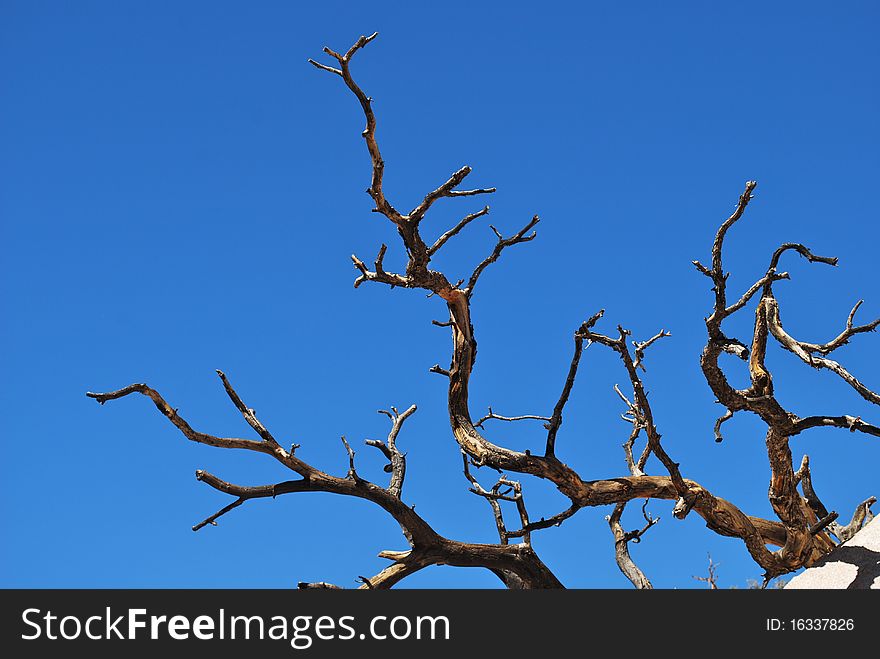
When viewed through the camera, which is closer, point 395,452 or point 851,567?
point 851,567

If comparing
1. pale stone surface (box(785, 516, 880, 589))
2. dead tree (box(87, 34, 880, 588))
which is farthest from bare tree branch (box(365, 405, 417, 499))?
pale stone surface (box(785, 516, 880, 589))

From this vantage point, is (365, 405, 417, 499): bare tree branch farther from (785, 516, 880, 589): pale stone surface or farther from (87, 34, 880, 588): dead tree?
(785, 516, 880, 589): pale stone surface

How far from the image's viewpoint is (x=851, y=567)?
668 cm

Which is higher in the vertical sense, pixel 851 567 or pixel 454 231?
pixel 454 231

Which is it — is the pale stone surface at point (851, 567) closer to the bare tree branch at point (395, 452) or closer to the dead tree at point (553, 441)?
the dead tree at point (553, 441)

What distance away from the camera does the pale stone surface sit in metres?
6.44

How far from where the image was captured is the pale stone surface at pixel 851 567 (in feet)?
21.1

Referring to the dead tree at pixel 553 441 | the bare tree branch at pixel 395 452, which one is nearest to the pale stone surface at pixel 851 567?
the dead tree at pixel 553 441

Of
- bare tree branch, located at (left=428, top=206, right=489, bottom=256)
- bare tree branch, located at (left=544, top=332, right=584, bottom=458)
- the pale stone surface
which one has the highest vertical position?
bare tree branch, located at (left=428, top=206, right=489, bottom=256)
